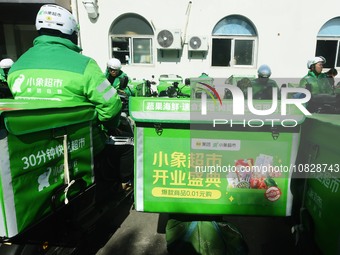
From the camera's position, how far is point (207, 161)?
1723 mm

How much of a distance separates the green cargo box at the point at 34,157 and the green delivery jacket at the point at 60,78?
238 mm

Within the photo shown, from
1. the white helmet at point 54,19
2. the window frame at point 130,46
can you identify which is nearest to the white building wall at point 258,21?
the window frame at point 130,46

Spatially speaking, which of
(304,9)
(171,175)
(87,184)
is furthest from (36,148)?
(304,9)

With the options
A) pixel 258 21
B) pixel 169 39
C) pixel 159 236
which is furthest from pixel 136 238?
pixel 258 21

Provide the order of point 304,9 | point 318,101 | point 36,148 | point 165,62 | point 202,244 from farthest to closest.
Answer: point 165,62, point 304,9, point 318,101, point 202,244, point 36,148

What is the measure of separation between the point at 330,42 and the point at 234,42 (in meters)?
3.67

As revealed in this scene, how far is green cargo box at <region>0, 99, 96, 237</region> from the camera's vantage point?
1.33 metres

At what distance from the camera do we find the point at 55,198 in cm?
167

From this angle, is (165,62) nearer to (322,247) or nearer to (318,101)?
(318,101)

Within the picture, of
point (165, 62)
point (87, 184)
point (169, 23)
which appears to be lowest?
point (87, 184)

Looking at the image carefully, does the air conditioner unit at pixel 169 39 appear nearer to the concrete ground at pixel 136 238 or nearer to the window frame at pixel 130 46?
the window frame at pixel 130 46

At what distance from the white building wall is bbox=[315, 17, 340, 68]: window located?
41cm

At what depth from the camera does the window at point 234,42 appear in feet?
32.9

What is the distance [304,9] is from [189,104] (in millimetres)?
9984
